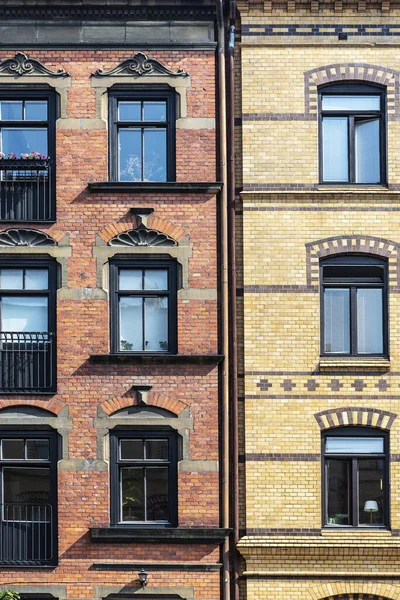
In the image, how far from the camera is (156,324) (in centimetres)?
1434

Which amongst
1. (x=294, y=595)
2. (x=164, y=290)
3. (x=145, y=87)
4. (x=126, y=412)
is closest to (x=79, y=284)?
(x=164, y=290)

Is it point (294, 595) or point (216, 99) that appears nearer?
point (294, 595)

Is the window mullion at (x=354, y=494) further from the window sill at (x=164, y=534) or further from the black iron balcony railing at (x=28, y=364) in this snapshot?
the black iron balcony railing at (x=28, y=364)

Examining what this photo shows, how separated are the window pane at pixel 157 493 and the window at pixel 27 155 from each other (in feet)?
16.6

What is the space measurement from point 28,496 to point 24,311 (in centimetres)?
340

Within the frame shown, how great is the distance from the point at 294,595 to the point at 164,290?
5936 mm

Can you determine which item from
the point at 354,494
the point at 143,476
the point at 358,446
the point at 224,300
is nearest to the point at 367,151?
the point at 224,300

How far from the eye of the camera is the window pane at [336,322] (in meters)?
14.3

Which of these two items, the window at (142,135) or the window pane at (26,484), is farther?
the window at (142,135)

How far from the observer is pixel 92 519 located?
13.8m

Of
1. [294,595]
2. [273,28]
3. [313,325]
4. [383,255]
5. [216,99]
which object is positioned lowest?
[294,595]

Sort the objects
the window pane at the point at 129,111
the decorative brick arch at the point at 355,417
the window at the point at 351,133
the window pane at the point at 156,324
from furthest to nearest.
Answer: the window pane at the point at 129,111 → the window at the point at 351,133 → the window pane at the point at 156,324 → the decorative brick arch at the point at 355,417

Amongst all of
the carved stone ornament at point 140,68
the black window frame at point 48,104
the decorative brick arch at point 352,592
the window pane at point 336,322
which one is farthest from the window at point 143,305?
the decorative brick arch at point 352,592

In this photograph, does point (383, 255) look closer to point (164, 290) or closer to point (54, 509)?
point (164, 290)
